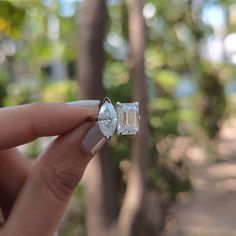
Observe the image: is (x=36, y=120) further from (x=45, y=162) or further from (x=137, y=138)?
(x=137, y=138)

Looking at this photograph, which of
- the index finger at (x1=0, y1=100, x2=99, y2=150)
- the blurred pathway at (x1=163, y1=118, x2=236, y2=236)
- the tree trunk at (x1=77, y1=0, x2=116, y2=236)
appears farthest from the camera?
the blurred pathway at (x1=163, y1=118, x2=236, y2=236)

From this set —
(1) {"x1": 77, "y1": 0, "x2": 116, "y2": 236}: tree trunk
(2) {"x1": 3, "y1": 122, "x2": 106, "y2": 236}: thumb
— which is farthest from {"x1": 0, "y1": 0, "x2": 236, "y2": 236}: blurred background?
(2) {"x1": 3, "y1": 122, "x2": 106, "y2": 236}: thumb

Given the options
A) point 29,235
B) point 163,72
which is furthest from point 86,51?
point 163,72

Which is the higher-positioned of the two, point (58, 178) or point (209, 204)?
point (58, 178)

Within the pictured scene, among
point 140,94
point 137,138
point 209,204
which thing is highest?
point 140,94

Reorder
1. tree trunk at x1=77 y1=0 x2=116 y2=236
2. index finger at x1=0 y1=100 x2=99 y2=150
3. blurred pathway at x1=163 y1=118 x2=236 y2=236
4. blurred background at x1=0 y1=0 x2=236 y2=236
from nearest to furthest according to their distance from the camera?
1. index finger at x1=0 y1=100 x2=99 y2=150
2. tree trunk at x1=77 y1=0 x2=116 y2=236
3. blurred background at x1=0 y1=0 x2=236 y2=236
4. blurred pathway at x1=163 y1=118 x2=236 y2=236

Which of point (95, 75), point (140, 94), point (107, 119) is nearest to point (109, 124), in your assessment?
point (107, 119)

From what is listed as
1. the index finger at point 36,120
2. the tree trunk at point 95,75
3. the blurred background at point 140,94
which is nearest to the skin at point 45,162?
the index finger at point 36,120

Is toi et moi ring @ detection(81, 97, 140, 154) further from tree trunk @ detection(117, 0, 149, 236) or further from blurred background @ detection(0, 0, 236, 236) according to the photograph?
tree trunk @ detection(117, 0, 149, 236)
